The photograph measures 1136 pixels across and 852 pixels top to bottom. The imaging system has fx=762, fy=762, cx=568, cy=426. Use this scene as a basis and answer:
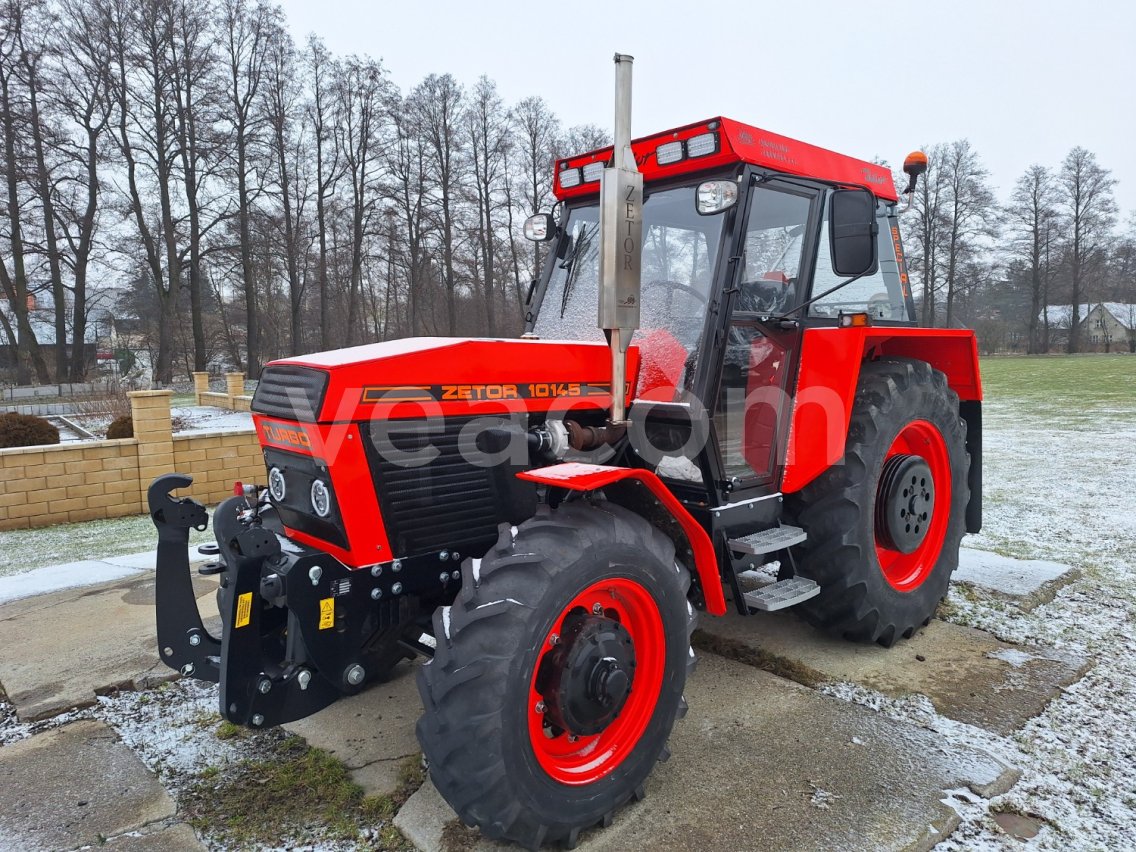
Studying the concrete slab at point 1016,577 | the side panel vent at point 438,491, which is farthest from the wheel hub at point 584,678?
the concrete slab at point 1016,577

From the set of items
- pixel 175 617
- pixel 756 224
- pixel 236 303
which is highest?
pixel 236 303

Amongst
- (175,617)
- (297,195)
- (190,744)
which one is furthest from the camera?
(297,195)

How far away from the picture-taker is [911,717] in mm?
3158

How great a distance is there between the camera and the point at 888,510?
3.82 m

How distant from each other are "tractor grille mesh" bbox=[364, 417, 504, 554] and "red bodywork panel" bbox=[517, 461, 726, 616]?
222 mm

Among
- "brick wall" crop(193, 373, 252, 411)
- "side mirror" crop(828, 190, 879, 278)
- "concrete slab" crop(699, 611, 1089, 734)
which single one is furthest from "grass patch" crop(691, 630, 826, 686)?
"brick wall" crop(193, 373, 252, 411)

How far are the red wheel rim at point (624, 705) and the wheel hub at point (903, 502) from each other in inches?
69.3

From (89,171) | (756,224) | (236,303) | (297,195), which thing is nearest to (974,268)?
(297,195)

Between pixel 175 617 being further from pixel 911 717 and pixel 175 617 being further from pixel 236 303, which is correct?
pixel 236 303

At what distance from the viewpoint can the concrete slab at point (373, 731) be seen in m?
2.85

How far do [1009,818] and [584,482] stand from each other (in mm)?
1812

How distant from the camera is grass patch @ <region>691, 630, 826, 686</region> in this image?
354cm

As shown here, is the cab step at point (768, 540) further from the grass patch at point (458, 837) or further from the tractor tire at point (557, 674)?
the grass patch at point (458, 837)

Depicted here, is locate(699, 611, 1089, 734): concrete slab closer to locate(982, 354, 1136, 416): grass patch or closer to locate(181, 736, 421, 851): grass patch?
locate(181, 736, 421, 851): grass patch
